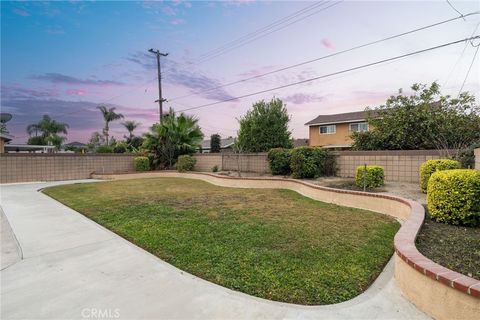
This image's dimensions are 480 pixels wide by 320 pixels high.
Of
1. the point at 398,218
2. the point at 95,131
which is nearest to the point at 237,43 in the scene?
the point at 398,218

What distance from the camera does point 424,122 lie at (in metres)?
11.3

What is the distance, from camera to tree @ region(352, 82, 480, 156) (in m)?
10.9

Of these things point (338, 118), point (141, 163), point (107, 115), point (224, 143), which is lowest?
point (141, 163)

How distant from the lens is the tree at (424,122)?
10.9 meters

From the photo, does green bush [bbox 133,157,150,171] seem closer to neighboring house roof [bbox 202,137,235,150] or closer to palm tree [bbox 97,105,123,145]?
neighboring house roof [bbox 202,137,235,150]

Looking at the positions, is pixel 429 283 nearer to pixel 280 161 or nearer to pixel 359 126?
pixel 280 161

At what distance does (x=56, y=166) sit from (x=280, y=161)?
1456cm

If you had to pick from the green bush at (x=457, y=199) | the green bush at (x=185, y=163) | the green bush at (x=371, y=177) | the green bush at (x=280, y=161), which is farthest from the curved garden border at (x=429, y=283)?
the green bush at (x=185, y=163)

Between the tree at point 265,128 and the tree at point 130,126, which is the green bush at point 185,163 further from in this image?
the tree at point 130,126

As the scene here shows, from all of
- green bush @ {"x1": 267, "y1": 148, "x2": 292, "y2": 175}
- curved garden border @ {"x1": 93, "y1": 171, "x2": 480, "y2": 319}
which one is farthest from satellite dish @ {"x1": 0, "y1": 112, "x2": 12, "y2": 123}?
curved garden border @ {"x1": 93, "y1": 171, "x2": 480, "y2": 319}

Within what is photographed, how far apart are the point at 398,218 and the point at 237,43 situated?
13.7 metres

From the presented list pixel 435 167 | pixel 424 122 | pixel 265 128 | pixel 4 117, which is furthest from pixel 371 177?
pixel 4 117

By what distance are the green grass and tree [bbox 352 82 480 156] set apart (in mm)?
6835

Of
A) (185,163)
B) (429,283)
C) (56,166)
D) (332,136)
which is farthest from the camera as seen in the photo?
(332,136)
